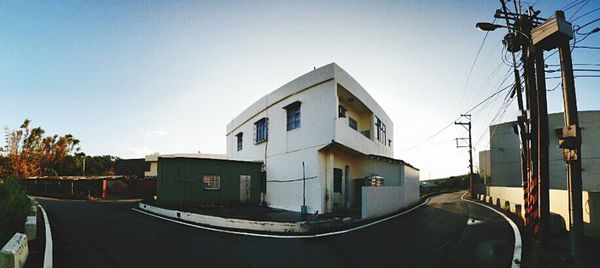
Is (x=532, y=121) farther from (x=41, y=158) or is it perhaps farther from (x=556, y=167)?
(x=41, y=158)

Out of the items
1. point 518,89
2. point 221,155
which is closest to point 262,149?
point 518,89

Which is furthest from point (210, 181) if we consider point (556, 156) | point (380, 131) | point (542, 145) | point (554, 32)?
point (556, 156)

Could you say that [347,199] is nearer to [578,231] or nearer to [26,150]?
[578,231]

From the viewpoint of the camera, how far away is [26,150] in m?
37.2

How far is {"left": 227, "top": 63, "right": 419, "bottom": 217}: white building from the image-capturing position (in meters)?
14.2

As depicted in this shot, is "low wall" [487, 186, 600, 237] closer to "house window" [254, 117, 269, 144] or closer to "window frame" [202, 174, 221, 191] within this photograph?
"house window" [254, 117, 269, 144]

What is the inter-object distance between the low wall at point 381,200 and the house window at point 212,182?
8915mm

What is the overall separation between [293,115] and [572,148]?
481 inches

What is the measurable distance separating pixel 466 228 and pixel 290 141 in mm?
9329

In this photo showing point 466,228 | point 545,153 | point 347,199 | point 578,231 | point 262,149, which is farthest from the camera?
point 262,149

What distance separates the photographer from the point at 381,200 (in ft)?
47.2

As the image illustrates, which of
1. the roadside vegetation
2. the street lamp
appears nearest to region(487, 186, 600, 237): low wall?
the street lamp

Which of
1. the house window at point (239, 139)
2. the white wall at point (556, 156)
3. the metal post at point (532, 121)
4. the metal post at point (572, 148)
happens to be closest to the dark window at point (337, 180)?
the metal post at point (532, 121)

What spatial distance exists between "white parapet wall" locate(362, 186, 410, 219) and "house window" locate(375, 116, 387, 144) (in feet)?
18.3
